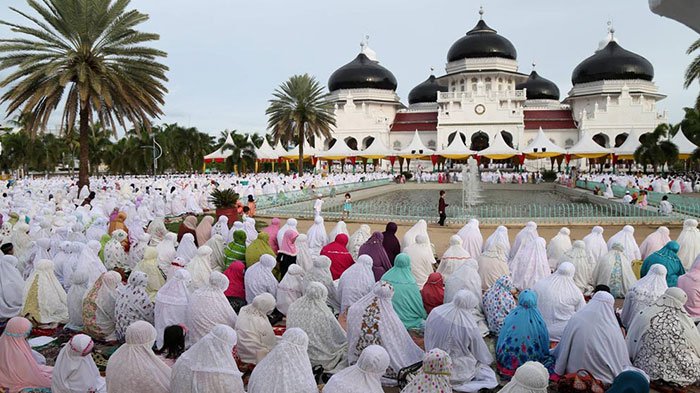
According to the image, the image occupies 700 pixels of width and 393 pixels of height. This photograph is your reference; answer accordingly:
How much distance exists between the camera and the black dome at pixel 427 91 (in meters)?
→ 55.5

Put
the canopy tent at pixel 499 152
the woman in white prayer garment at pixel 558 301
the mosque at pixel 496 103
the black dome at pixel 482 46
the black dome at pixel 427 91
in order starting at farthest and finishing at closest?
the black dome at pixel 427 91
the black dome at pixel 482 46
the mosque at pixel 496 103
the canopy tent at pixel 499 152
the woman in white prayer garment at pixel 558 301

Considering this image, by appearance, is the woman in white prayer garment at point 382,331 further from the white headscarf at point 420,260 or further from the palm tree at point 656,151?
the palm tree at point 656,151

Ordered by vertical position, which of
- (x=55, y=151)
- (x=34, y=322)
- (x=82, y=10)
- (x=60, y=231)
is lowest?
(x=34, y=322)

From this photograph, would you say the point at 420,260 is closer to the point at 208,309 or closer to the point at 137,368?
the point at 208,309

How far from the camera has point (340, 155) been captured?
3512 centimetres

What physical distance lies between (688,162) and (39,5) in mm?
47250

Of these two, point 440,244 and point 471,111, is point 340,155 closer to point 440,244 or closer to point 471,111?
point 471,111

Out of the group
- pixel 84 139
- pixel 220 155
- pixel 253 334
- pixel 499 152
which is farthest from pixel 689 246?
pixel 220 155

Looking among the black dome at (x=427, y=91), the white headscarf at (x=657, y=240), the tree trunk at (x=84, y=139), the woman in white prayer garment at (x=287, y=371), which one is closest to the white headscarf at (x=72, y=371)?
the woman in white prayer garment at (x=287, y=371)

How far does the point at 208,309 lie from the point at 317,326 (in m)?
1.02

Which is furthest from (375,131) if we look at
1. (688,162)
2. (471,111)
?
(688,162)

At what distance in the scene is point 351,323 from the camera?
4.68m

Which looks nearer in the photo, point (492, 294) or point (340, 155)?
point (492, 294)

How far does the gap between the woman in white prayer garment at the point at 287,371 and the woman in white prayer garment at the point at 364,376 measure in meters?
0.19
